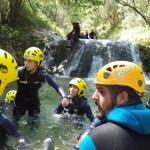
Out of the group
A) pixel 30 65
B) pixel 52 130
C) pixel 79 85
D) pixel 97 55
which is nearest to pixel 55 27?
pixel 97 55

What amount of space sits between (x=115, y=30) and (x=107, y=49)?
52.5ft

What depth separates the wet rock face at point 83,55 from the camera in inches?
842

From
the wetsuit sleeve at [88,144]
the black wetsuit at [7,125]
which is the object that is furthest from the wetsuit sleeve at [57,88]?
the wetsuit sleeve at [88,144]

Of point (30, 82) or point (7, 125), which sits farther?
point (30, 82)

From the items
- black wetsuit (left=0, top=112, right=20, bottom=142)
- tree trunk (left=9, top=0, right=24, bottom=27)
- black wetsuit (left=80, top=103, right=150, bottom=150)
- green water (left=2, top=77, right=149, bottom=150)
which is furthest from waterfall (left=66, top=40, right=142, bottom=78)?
black wetsuit (left=80, top=103, right=150, bottom=150)

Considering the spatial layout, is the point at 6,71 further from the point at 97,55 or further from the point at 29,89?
the point at 97,55

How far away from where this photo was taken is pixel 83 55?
22188 millimetres

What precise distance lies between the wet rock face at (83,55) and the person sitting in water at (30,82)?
45.0 ft

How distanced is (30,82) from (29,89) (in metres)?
0.20

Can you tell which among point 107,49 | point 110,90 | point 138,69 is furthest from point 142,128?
point 107,49

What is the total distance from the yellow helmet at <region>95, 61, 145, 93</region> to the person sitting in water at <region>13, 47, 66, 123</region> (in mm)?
3741

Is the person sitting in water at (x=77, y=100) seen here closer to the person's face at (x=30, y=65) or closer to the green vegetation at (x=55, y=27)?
the person's face at (x=30, y=65)

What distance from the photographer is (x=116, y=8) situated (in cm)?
3897

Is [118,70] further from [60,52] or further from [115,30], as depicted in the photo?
[115,30]
